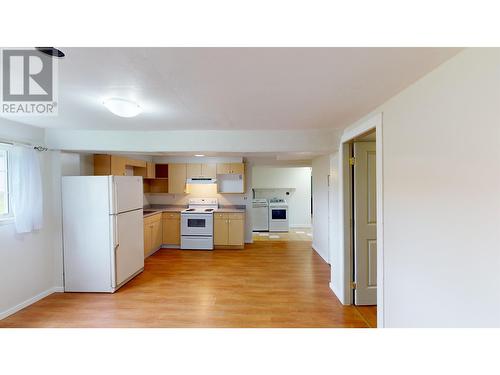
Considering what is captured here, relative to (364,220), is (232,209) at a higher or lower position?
lower

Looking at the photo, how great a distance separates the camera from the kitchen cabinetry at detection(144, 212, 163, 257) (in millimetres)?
4875

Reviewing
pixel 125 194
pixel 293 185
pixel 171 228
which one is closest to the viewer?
pixel 125 194

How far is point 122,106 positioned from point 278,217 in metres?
6.39

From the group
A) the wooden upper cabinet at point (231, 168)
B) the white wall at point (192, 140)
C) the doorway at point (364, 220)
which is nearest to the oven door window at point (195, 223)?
the wooden upper cabinet at point (231, 168)

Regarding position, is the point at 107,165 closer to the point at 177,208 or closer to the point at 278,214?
the point at 177,208

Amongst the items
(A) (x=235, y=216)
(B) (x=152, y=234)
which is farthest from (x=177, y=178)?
(A) (x=235, y=216)

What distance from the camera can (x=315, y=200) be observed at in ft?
18.4

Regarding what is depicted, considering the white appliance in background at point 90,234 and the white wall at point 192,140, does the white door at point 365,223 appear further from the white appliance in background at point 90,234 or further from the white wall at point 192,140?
the white appliance in background at point 90,234

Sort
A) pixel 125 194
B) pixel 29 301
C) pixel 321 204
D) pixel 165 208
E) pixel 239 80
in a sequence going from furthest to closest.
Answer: pixel 165 208, pixel 321 204, pixel 125 194, pixel 29 301, pixel 239 80

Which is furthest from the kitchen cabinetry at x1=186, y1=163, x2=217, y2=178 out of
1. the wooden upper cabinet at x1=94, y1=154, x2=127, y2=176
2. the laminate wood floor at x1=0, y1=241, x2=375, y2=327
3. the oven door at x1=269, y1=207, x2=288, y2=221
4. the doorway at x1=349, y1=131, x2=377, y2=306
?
the doorway at x1=349, y1=131, x2=377, y2=306

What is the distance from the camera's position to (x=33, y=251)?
3021 mm

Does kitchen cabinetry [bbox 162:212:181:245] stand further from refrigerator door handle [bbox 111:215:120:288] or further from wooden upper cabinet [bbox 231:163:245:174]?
refrigerator door handle [bbox 111:215:120:288]

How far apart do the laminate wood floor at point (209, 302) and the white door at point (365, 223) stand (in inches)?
10.0
